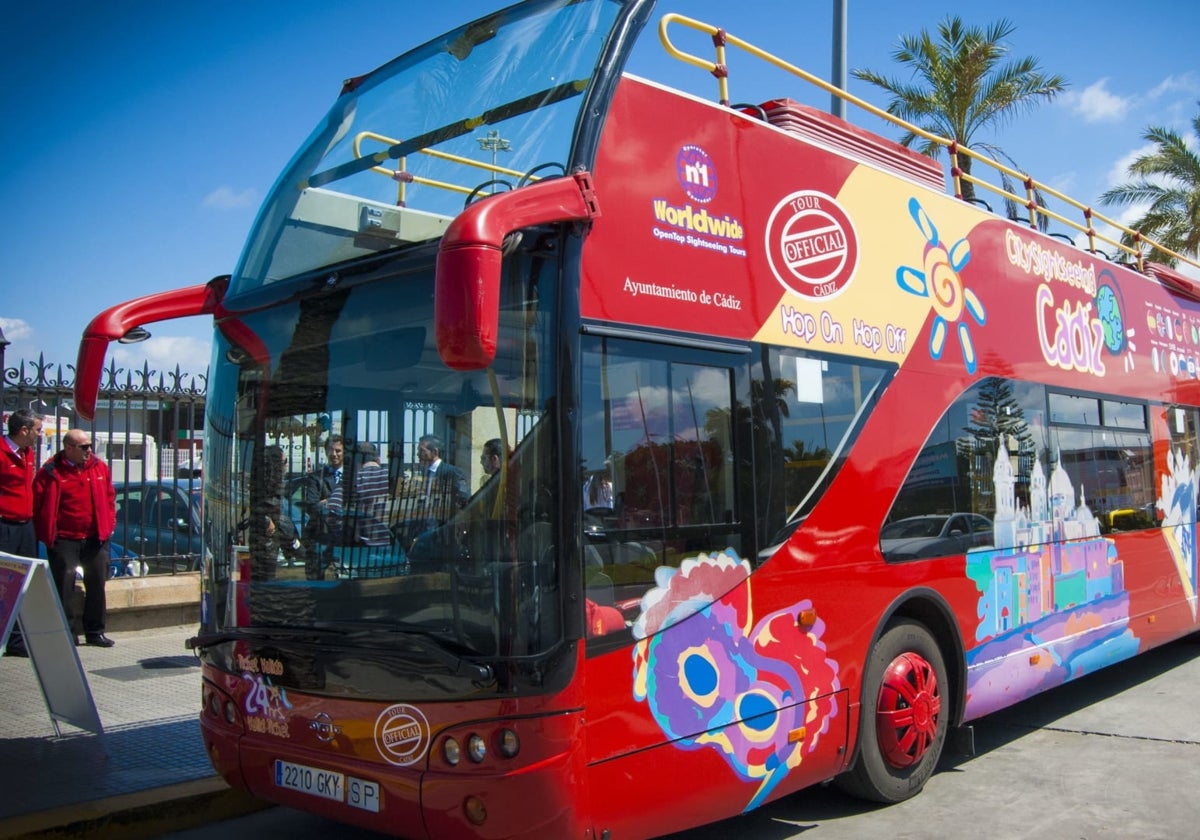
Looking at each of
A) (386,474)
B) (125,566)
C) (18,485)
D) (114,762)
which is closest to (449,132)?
(386,474)

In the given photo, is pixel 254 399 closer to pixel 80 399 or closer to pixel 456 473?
pixel 80 399

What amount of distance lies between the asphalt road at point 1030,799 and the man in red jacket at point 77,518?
14.0 ft

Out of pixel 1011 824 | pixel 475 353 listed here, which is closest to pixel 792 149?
pixel 475 353

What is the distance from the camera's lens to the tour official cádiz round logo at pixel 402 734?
4055mm

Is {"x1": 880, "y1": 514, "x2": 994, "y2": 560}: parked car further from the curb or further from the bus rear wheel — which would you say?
the curb

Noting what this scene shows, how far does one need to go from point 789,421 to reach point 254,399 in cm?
252

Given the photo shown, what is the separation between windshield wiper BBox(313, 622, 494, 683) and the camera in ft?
12.8

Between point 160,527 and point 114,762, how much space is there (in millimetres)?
4764

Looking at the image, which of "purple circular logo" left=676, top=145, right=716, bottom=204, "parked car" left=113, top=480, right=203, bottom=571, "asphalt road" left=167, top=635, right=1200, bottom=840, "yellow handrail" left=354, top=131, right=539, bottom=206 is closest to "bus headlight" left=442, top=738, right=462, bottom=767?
"asphalt road" left=167, top=635, right=1200, bottom=840

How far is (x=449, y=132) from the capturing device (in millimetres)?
4895

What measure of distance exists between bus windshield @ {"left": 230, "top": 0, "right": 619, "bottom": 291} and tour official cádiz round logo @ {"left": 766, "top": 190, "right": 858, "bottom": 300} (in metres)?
1.30

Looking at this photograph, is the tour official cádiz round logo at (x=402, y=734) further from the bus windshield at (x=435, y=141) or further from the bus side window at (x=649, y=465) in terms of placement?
the bus windshield at (x=435, y=141)

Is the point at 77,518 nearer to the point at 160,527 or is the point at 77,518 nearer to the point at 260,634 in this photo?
the point at 160,527

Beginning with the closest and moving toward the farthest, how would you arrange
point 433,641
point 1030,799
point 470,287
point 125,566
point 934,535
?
point 470,287
point 433,641
point 1030,799
point 934,535
point 125,566
